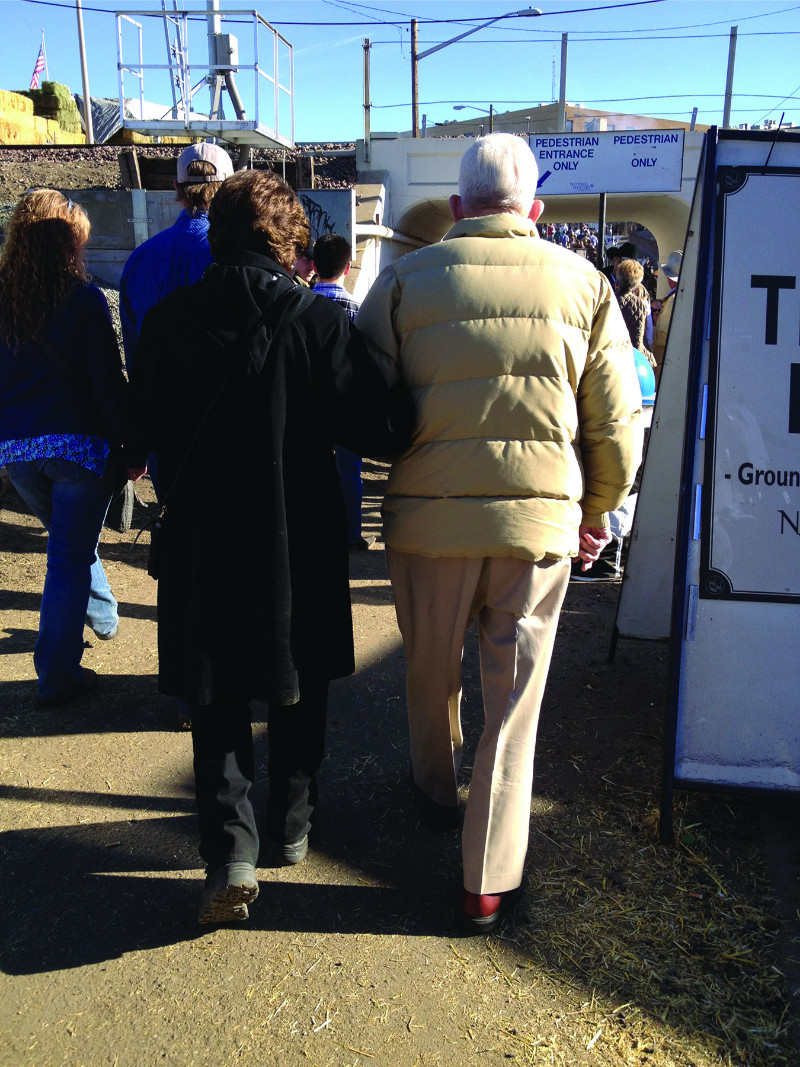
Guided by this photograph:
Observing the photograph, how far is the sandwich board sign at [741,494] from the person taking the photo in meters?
2.54

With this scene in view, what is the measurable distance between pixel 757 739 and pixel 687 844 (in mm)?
408

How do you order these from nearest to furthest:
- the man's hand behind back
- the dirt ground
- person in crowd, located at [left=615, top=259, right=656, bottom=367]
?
the dirt ground
the man's hand behind back
person in crowd, located at [left=615, top=259, right=656, bottom=367]

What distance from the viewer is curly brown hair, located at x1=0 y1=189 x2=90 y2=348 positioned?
3219mm

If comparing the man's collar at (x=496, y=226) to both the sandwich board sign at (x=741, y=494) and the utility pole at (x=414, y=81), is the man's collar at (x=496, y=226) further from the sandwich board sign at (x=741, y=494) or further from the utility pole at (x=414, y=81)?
the utility pole at (x=414, y=81)

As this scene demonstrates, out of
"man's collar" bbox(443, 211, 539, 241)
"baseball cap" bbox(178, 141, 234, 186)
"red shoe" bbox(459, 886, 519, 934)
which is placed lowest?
"red shoe" bbox(459, 886, 519, 934)

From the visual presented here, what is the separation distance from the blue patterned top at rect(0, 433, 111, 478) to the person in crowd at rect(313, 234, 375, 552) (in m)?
2.10

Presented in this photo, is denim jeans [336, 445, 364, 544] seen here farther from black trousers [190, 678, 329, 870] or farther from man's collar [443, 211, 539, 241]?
man's collar [443, 211, 539, 241]

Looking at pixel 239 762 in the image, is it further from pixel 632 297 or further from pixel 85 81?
pixel 85 81

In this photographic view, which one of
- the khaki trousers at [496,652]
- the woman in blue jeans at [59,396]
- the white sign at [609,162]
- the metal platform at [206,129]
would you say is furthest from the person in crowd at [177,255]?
the metal platform at [206,129]

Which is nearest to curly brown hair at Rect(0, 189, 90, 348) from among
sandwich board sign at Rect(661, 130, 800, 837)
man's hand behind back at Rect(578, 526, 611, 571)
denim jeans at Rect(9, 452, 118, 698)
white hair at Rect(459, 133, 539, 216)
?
denim jeans at Rect(9, 452, 118, 698)

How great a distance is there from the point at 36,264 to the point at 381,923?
263cm

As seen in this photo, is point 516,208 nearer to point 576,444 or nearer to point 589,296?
point 589,296

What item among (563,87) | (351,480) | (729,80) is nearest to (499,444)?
(351,480)

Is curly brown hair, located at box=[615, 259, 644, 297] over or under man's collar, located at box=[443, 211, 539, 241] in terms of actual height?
over
